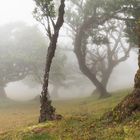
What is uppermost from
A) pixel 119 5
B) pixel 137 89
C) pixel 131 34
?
pixel 119 5

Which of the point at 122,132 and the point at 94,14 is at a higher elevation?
the point at 94,14

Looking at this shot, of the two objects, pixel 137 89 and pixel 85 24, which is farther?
pixel 85 24

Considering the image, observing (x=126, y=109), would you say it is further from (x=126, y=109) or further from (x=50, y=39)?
(x=50, y=39)

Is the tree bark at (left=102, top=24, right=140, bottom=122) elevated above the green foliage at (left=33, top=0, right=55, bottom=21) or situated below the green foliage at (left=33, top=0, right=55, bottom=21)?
below

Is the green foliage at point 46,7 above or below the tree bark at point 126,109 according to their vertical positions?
above

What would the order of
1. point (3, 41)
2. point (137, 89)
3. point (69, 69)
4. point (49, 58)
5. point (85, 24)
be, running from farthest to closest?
point (69, 69) < point (3, 41) < point (85, 24) < point (49, 58) < point (137, 89)

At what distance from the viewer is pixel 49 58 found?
2809 cm

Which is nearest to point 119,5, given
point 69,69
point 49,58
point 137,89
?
point 49,58

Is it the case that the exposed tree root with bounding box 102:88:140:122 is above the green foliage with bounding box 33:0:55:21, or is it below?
below

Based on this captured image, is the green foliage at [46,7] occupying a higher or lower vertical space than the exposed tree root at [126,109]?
higher

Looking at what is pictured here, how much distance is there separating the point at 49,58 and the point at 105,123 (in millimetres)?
8260

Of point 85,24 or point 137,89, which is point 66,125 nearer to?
point 137,89

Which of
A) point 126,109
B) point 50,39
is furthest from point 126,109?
point 50,39

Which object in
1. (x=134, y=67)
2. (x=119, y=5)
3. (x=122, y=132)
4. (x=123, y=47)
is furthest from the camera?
(x=134, y=67)
